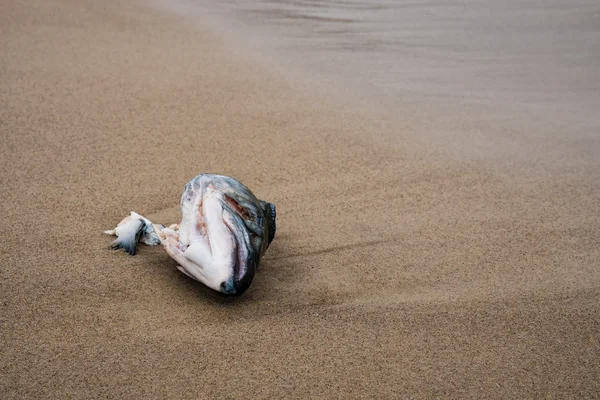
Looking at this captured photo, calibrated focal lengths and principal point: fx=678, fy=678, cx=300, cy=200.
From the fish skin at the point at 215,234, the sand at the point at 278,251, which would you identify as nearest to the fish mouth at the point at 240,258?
the fish skin at the point at 215,234

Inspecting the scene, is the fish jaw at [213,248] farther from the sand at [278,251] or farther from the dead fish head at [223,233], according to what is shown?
the sand at [278,251]

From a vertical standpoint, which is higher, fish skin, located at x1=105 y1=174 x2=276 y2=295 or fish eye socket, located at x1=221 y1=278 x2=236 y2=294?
fish skin, located at x1=105 y1=174 x2=276 y2=295

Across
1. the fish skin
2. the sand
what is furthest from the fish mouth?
the sand

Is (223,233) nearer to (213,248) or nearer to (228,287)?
(213,248)

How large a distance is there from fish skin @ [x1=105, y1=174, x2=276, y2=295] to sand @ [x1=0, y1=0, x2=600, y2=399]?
104 millimetres

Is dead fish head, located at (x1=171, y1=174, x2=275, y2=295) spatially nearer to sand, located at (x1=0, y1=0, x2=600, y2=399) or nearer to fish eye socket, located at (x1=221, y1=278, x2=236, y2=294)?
fish eye socket, located at (x1=221, y1=278, x2=236, y2=294)

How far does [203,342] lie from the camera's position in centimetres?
239

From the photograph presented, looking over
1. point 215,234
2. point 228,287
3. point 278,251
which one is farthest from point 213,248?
point 278,251

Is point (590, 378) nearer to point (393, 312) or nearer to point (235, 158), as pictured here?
point (393, 312)

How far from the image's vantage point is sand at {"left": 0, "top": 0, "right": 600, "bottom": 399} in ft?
7.64

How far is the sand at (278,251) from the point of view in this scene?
91.7 inches

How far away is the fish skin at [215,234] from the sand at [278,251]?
104mm

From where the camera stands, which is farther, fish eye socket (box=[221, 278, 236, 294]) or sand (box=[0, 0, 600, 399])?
fish eye socket (box=[221, 278, 236, 294])

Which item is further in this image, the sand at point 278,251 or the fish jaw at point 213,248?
the fish jaw at point 213,248
